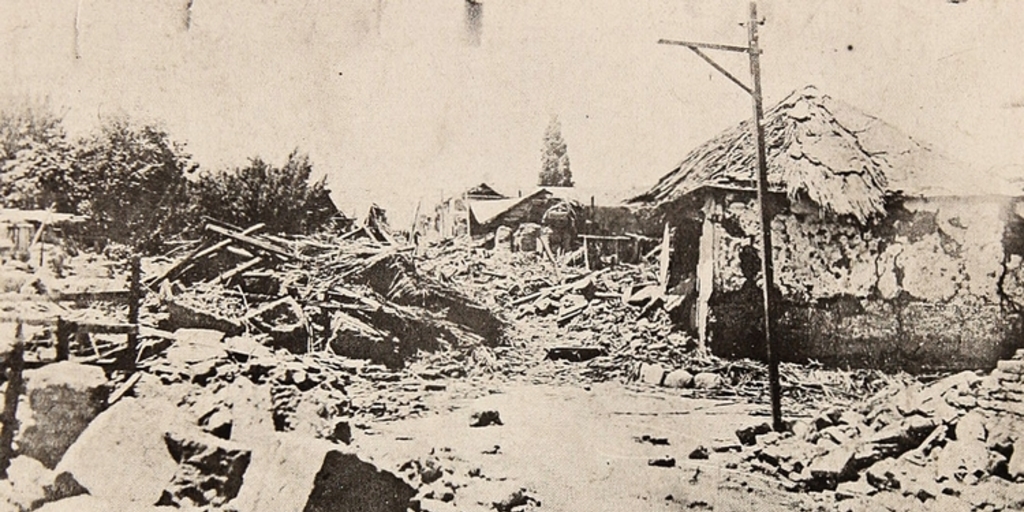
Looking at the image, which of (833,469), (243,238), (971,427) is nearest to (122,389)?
(243,238)

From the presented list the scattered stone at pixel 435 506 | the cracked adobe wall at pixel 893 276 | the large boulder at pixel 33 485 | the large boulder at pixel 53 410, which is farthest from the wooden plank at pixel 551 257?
the large boulder at pixel 33 485

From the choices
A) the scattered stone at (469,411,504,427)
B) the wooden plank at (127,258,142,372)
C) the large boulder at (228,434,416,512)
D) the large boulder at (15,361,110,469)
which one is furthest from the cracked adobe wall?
the large boulder at (15,361,110,469)

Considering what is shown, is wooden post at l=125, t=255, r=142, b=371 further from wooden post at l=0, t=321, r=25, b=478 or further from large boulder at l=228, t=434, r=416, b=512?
large boulder at l=228, t=434, r=416, b=512

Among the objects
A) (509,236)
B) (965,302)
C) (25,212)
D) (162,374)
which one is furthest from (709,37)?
(25,212)

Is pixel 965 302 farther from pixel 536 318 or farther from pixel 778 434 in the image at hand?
pixel 536 318

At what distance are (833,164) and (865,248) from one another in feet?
1.02

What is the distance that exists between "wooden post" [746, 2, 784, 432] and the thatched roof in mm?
42

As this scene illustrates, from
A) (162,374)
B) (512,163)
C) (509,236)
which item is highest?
(512,163)

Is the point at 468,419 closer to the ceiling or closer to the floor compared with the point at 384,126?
closer to the floor

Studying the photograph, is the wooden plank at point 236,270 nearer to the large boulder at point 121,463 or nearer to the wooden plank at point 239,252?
the wooden plank at point 239,252

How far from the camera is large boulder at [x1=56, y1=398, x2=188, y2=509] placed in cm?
198

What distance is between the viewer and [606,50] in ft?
7.16

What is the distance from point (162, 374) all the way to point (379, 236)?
2.66 ft

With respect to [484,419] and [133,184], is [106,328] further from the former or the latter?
[484,419]
